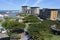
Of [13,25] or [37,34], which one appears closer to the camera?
[37,34]

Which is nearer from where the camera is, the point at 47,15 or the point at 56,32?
the point at 56,32

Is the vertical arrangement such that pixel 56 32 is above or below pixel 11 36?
below

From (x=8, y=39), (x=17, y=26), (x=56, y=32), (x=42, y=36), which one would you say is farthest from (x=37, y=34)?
(x=56, y=32)

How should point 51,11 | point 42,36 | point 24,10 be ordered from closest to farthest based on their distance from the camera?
point 42,36 < point 51,11 < point 24,10

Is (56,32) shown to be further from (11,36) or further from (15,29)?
(11,36)

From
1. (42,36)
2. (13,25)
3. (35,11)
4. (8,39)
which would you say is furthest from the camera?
(35,11)

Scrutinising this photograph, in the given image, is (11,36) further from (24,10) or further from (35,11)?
(24,10)

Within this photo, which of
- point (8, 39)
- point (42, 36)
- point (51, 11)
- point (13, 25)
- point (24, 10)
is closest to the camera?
point (42, 36)

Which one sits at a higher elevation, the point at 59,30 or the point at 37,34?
the point at 37,34

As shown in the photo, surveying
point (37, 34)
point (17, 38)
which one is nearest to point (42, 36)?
point (37, 34)
